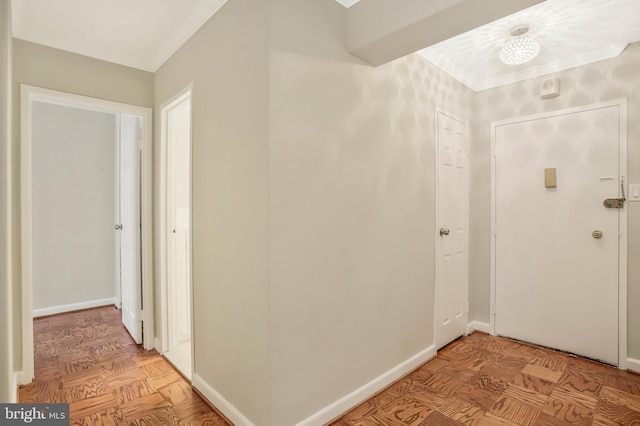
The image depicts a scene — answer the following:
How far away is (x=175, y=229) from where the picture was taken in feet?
9.12

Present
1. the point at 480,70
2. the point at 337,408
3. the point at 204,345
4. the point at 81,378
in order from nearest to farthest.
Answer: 1. the point at 337,408
2. the point at 204,345
3. the point at 81,378
4. the point at 480,70

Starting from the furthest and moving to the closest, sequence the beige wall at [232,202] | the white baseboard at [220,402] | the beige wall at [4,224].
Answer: the white baseboard at [220,402]
the beige wall at [232,202]
the beige wall at [4,224]

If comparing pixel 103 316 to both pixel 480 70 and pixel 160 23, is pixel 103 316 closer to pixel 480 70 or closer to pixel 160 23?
pixel 160 23

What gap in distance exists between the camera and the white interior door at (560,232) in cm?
260

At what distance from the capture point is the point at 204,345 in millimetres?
2176

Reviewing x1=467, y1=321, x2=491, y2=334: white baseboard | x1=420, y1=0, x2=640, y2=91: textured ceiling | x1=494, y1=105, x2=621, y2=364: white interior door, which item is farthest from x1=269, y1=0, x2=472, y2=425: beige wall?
x1=494, y1=105, x2=621, y2=364: white interior door

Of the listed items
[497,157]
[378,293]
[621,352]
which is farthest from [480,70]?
[621,352]

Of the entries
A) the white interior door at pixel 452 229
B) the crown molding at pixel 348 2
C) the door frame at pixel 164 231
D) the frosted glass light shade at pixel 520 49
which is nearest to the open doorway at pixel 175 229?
the door frame at pixel 164 231

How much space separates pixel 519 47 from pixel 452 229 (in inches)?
58.8

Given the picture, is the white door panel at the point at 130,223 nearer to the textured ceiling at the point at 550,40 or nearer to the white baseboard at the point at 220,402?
the white baseboard at the point at 220,402

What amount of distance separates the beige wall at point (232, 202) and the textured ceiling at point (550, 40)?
1.54 meters

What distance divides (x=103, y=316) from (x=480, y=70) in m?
4.75

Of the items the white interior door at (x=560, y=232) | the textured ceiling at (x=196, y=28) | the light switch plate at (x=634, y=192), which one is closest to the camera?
the textured ceiling at (x=196, y=28)

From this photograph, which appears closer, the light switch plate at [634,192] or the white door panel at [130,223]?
the light switch plate at [634,192]
